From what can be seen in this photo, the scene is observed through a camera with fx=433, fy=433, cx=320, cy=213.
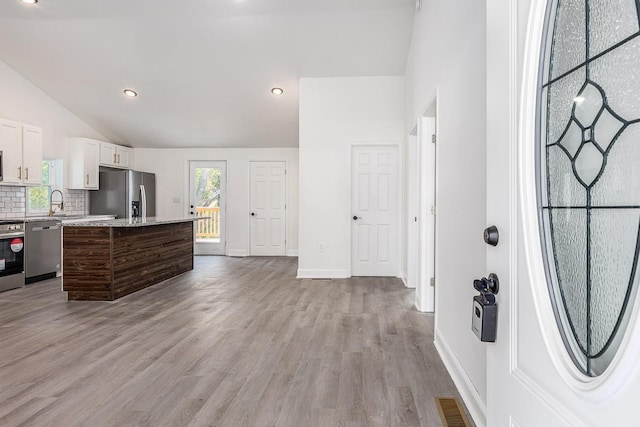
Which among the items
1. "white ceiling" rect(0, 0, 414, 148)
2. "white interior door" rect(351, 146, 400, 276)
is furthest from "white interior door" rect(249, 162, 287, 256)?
"white interior door" rect(351, 146, 400, 276)

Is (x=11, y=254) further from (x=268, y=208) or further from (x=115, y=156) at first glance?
(x=268, y=208)

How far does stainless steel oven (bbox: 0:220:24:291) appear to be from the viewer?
5184 mm

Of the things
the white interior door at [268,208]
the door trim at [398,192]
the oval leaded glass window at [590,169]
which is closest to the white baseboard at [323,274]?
the door trim at [398,192]

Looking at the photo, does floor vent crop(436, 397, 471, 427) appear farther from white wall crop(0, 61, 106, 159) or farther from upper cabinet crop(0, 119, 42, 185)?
white wall crop(0, 61, 106, 159)

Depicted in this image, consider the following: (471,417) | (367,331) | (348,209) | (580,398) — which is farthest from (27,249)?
(580,398)

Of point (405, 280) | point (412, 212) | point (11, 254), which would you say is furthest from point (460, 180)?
point (11, 254)

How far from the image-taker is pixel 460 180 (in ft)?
8.44

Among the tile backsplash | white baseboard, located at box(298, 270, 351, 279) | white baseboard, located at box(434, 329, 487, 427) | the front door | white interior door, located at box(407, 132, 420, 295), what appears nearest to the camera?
the front door

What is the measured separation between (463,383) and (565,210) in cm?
186

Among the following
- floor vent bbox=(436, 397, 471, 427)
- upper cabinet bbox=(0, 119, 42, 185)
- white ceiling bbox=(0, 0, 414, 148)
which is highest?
white ceiling bbox=(0, 0, 414, 148)

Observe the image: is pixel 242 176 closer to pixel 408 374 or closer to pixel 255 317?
pixel 255 317

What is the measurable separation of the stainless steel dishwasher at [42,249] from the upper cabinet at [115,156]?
205 cm

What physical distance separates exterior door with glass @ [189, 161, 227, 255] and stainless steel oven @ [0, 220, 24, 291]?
3.60 metres

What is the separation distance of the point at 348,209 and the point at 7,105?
16.3 ft
